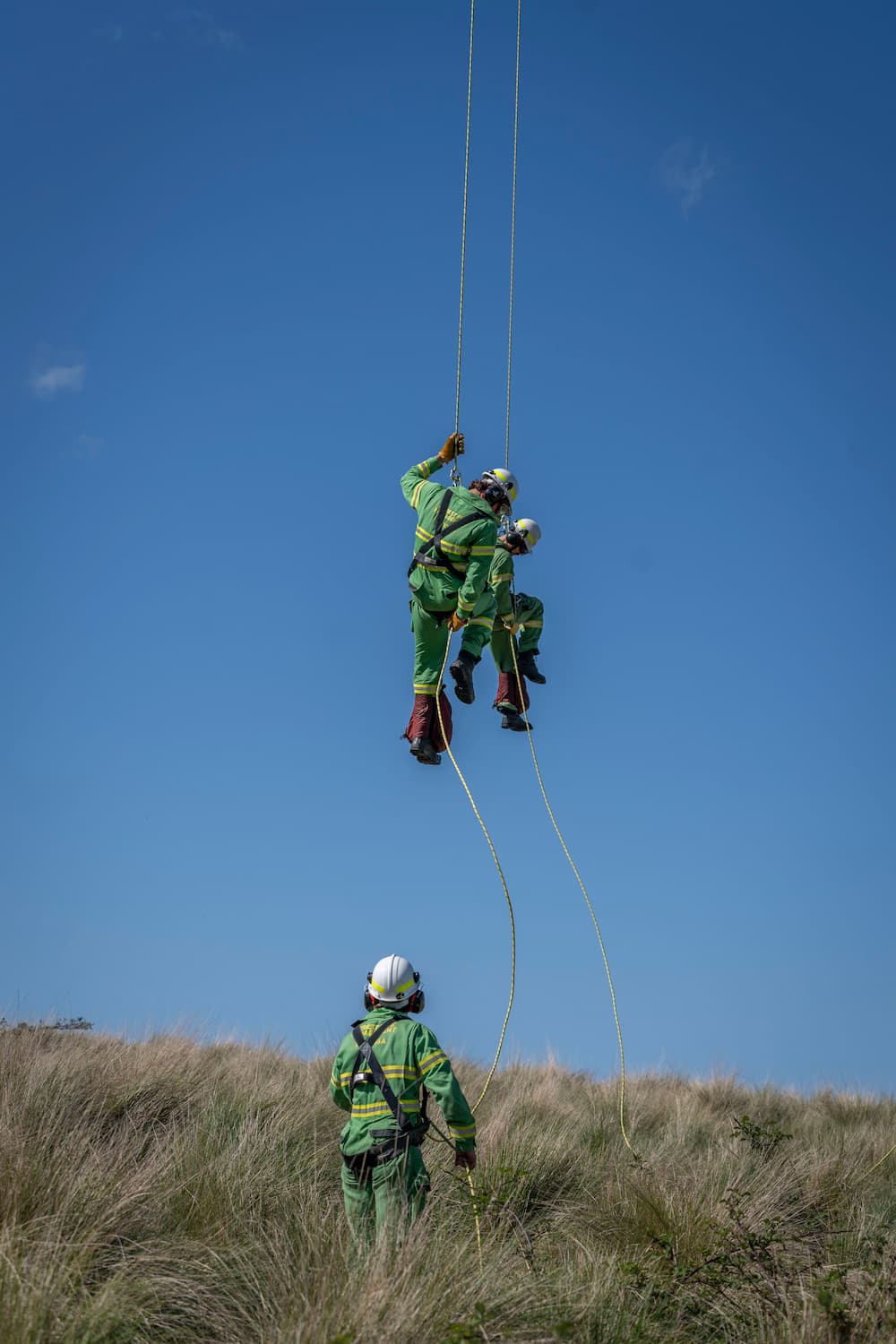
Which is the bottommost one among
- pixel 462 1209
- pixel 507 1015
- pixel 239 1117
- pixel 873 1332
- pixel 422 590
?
pixel 873 1332

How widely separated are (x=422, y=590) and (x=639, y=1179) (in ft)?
15.7

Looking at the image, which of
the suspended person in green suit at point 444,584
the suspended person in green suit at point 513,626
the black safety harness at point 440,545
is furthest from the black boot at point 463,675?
the suspended person in green suit at point 513,626

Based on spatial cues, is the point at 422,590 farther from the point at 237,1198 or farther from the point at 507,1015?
the point at 237,1198

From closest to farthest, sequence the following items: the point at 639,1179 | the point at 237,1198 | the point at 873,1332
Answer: the point at 873,1332 → the point at 237,1198 → the point at 639,1179

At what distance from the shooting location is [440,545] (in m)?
9.49

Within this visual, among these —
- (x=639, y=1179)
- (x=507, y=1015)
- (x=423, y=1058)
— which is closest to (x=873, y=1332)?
(x=423, y=1058)

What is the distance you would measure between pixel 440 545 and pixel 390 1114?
14.7ft

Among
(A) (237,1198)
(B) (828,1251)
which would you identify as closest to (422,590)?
(A) (237,1198)

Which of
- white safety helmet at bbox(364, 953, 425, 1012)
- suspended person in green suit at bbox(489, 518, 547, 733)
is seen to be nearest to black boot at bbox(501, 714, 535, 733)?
suspended person in green suit at bbox(489, 518, 547, 733)

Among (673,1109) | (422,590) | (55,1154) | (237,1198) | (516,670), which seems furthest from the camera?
(673,1109)

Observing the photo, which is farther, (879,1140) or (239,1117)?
(879,1140)

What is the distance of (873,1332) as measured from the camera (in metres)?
5.31

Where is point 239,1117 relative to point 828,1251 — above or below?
above

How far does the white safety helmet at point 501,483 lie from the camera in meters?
10.3
